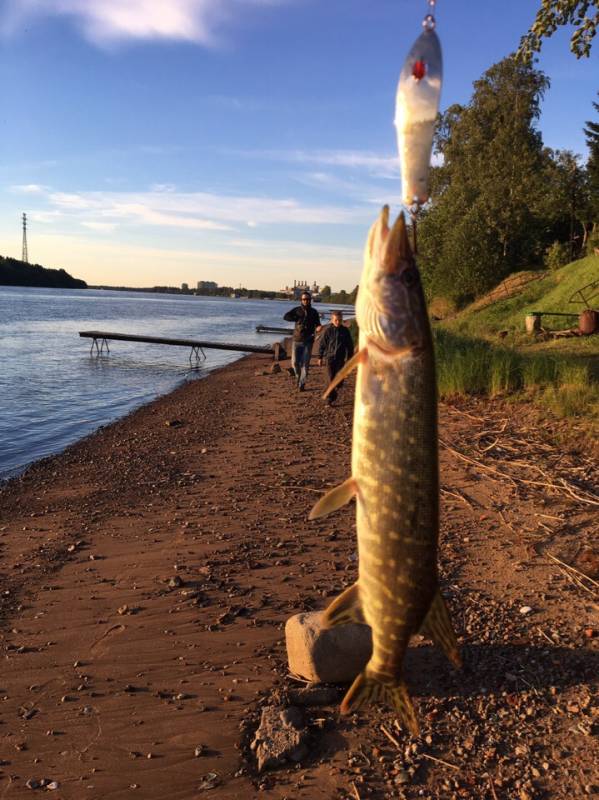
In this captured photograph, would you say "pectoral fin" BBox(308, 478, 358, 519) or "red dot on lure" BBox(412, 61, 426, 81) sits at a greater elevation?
"red dot on lure" BBox(412, 61, 426, 81)

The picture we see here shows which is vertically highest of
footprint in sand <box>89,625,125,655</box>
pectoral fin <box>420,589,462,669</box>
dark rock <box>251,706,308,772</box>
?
pectoral fin <box>420,589,462,669</box>

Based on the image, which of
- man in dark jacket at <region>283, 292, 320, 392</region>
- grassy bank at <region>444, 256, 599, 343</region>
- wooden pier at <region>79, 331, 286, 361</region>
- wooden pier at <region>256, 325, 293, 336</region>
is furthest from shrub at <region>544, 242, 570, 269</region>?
wooden pier at <region>256, 325, 293, 336</region>

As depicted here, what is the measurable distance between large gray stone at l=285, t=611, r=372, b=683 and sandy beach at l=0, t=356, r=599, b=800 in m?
0.26

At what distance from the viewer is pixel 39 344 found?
42.5 m

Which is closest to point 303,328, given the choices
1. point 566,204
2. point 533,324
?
point 533,324

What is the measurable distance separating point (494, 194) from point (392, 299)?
136ft

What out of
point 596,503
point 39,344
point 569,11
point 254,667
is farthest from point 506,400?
point 39,344

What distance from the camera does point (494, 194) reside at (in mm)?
39750

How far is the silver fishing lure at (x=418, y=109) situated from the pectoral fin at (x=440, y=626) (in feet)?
6.54

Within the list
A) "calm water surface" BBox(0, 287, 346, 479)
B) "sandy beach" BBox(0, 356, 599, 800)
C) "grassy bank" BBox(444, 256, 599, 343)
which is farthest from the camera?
"grassy bank" BBox(444, 256, 599, 343)

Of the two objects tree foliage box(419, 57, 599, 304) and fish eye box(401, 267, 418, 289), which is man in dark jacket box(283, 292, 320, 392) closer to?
fish eye box(401, 267, 418, 289)

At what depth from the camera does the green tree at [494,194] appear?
3931cm

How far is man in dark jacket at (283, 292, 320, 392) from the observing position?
16.1 m

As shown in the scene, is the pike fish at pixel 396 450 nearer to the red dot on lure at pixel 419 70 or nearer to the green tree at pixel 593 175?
the red dot on lure at pixel 419 70
